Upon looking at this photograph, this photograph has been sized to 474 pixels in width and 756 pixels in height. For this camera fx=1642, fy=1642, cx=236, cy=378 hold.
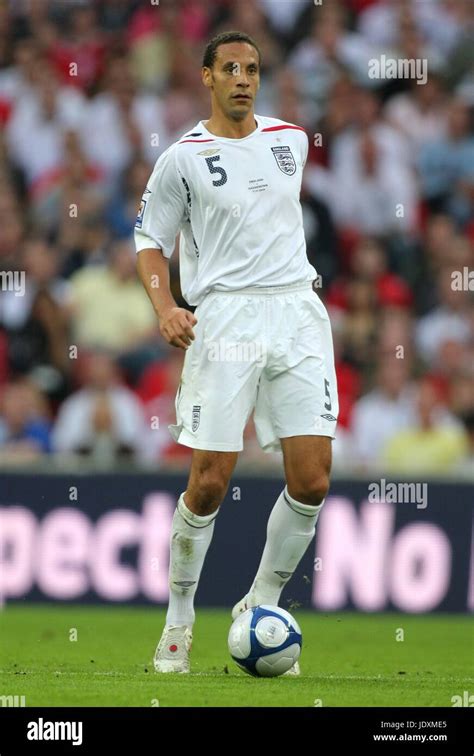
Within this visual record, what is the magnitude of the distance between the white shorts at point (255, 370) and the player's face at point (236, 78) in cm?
84

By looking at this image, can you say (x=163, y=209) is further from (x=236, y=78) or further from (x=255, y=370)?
(x=255, y=370)

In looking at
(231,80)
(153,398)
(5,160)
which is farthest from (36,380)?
(231,80)

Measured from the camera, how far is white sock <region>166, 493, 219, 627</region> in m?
7.61

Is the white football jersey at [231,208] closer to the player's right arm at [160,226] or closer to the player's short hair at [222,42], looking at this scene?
the player's right arm at [160,226]

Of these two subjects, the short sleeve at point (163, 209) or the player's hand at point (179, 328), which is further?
the short sleeve at point (163, 209)

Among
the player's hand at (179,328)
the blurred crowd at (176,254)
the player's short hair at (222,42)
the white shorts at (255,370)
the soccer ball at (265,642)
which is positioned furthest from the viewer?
the blurred crowd at (176,254)

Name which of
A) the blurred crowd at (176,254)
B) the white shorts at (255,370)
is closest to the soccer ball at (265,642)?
the white shorts at (255,370)

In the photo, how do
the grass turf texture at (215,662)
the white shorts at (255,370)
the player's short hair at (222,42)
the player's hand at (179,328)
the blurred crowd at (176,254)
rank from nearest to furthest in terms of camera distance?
the grass turf texture at (215,662) → the player's hand at (179,328) → the white shorts at (255,370) → the player's short hair at (222,42) → the blurred crowd at (176,254)

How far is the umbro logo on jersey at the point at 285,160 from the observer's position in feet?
25.0

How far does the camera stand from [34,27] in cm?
1589

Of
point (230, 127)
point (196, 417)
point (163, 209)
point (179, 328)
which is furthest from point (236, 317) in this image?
point (230, 127)

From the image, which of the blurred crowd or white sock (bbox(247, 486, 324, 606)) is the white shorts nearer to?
white sock (bbox(247, 486, 324, 606))

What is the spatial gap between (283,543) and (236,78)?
85.1 inches

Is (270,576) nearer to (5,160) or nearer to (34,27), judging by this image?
(5,160)
